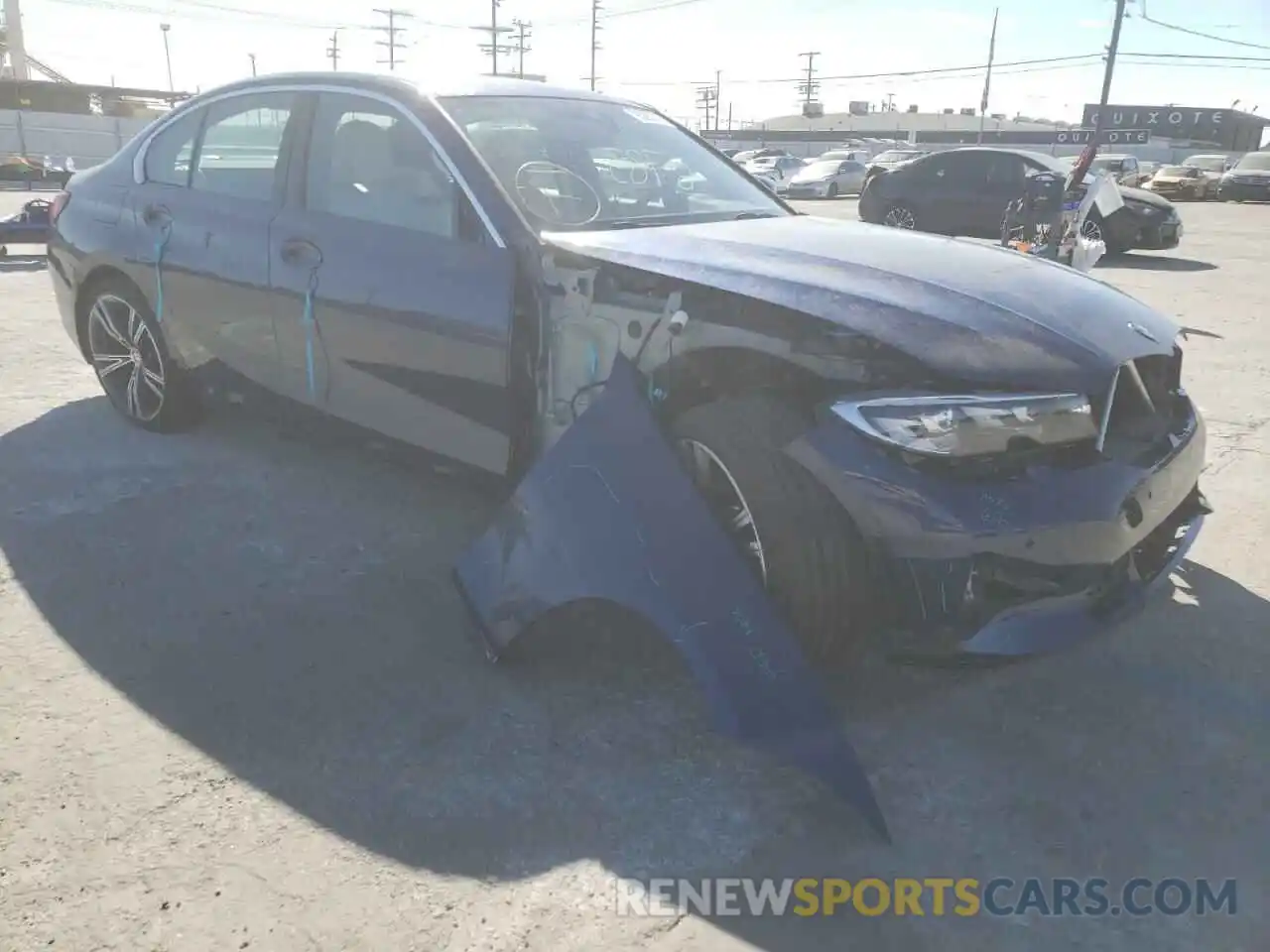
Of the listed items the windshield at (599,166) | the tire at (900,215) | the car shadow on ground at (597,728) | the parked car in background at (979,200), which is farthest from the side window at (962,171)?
the car shadow on ground at (597,728)

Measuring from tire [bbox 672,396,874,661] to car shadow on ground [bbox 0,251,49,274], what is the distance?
951 cm

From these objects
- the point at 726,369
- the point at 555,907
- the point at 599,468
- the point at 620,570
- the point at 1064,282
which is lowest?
the point at 555,907

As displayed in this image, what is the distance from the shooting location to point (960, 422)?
2.22 metres

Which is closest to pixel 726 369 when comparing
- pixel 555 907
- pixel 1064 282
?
pixel 1064 282

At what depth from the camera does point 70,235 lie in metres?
4.64

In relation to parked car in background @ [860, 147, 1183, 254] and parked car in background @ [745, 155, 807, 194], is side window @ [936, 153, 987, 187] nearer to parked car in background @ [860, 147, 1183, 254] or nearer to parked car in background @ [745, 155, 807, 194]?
parked car in background @ [860, 147, 1183, 254]

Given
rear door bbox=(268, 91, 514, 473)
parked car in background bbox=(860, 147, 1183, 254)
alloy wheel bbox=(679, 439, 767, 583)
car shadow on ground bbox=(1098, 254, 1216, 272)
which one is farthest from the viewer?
parked car in background bbox=(860, 147, 1183, 254)

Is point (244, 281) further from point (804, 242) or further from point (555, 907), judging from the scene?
point (555, 907)

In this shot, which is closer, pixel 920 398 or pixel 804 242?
pixel 920 398

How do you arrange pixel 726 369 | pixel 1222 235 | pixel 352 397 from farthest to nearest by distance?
1. pixel 1222 235
2. pixel 352 397
3. pixel 726 369

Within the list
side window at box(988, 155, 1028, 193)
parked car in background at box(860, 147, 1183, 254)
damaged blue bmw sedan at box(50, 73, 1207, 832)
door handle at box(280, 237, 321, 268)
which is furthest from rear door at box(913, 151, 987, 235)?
door handle at box(280, 237, 321, 268)

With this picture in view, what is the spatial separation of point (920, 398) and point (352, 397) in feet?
6.84

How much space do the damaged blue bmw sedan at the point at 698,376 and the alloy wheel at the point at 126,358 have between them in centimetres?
70
